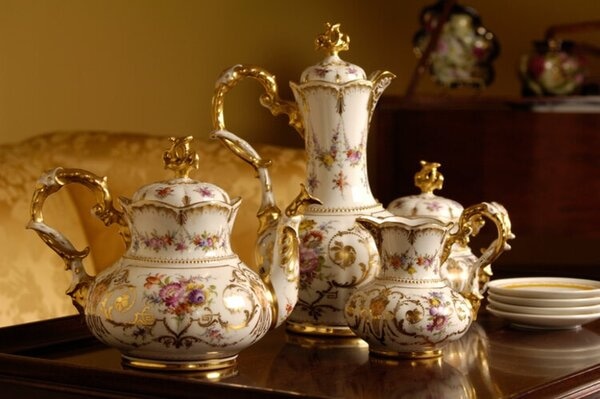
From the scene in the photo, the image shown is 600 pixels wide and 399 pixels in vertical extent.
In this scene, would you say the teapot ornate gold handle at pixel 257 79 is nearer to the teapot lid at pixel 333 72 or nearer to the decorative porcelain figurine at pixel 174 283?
the teapot lid at pixel 333 72

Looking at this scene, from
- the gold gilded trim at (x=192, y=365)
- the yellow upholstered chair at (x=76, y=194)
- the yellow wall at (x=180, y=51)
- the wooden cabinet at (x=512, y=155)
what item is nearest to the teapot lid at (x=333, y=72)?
the gold gilded trim at (x=192, y=365)

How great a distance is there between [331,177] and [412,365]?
0.25 metres

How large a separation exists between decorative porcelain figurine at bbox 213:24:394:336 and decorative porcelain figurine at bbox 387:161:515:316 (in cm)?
7

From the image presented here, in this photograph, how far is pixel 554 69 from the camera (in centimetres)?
321

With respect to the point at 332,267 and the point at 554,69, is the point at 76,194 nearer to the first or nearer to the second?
the point at 332,267

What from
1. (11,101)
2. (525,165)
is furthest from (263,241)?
(525,165)

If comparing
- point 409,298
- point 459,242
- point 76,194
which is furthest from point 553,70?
point 409,298

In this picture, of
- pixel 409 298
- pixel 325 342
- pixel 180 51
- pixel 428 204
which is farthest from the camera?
pixel 180 51

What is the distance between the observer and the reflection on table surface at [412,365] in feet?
3.43

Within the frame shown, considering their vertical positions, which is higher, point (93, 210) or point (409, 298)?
point (93, 210)

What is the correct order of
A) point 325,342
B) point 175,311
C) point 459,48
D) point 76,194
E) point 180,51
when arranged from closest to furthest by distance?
1. point 175,311
2. point 325,342
3. point 76,194
4. point 180,51
5. point 459,48

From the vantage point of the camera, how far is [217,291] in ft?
3.52

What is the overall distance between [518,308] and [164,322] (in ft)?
1.54

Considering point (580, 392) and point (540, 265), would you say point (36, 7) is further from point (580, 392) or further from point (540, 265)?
point (580, 392)
